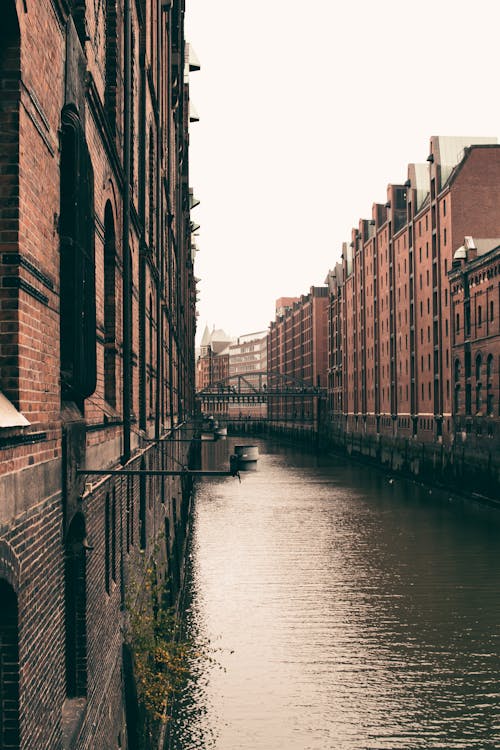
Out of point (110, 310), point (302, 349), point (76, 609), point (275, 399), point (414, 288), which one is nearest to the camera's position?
point (76, 609)

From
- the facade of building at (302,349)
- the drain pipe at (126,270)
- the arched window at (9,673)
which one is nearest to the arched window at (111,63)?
the drain pipe at (126,270)

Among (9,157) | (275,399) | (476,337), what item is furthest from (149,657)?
(275,399)

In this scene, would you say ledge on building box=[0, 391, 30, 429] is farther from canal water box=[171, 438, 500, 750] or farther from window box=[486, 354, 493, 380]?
window box=[486, 354, 493, 380]

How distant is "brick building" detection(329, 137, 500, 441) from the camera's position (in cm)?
5609

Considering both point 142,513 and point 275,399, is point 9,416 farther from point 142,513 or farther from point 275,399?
point 275,399

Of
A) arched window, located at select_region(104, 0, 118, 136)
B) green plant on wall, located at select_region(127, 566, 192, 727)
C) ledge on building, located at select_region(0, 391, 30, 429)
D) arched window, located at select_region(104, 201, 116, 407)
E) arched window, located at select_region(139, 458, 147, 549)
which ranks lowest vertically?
green plant on wall, located at select_region(127, 566, 192, 727)

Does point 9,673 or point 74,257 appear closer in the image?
point 9,673

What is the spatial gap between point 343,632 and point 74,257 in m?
17.6

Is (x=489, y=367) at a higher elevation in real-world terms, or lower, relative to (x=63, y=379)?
higher

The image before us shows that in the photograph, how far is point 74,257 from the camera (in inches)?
267

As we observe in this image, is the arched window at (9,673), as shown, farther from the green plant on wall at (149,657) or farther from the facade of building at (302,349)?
the facade of building at (302,349)

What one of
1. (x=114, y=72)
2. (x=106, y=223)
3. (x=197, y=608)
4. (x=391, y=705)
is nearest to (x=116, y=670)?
(x=106, y=223)

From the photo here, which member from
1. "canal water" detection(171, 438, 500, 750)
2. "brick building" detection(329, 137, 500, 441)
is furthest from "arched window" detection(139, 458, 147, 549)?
"brick building" detection(329, 137, 500, 441)

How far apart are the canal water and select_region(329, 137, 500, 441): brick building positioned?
1996 centimetres
